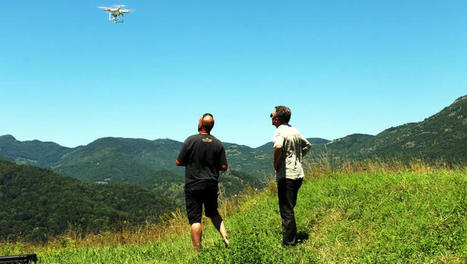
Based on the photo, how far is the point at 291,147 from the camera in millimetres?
6125

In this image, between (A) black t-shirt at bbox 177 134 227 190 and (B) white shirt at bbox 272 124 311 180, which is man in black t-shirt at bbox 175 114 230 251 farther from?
(B) white shirt at bbox 272 124 311 180

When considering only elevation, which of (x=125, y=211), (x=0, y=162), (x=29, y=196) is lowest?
(x=125, y=211)

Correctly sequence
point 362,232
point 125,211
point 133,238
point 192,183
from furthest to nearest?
point 125,211 → point 133,238 → point 362,232 → point 192,183

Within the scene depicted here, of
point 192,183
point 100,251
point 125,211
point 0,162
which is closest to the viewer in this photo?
point 192,183

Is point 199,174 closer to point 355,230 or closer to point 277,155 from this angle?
point 277,155

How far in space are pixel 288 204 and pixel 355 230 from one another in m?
1.33

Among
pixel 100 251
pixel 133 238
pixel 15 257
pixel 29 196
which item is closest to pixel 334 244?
pixel 100 251

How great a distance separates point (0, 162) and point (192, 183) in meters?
230

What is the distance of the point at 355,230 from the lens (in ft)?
21.2

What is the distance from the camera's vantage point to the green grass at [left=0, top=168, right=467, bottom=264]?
4.91 meters

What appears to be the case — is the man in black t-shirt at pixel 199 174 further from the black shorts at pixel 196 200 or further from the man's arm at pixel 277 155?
the man's arm at pixel 277 155

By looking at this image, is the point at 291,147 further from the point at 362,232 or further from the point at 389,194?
the point at 389,194

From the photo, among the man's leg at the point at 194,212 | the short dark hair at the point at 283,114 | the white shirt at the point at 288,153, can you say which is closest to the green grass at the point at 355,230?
the man's leg at the point at 194,212

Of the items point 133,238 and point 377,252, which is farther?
point 133,238
